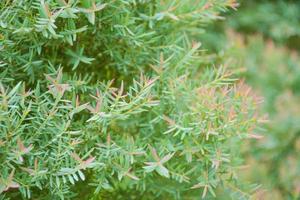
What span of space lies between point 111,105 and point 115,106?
15 millimetres

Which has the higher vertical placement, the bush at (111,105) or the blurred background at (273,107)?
the bush at (111,105)

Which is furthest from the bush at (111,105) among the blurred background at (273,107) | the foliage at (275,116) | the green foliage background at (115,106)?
the foliage at (275,116)

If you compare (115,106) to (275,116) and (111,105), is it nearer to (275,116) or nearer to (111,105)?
(111,105)

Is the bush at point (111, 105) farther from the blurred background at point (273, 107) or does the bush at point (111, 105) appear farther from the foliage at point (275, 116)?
the foliage at point (275, 116)

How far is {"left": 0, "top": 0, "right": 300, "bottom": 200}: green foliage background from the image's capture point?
5.88 feet

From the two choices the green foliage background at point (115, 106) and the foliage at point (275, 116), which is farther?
the foliage at point (275, 116)

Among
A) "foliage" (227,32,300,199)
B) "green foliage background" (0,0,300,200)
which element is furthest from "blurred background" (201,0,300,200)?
"green foliage background" (0,0,300,200)

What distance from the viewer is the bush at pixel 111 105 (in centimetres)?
179

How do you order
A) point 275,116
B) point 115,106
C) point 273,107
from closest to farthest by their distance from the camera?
point 115,106 < point 275,116 < point 273,107

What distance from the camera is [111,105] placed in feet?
5.90

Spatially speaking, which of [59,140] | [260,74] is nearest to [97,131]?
[59,140]

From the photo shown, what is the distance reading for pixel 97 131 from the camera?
1.92 meters

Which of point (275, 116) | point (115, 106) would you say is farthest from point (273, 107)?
point (115, 106)

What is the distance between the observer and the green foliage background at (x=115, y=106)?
5.88 feet
